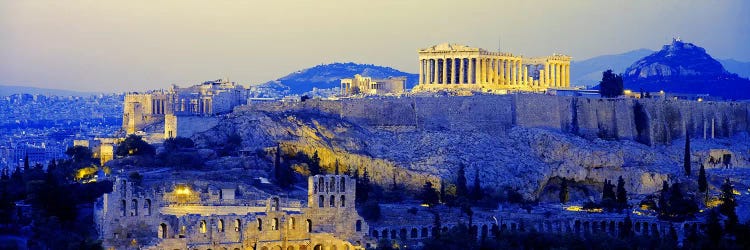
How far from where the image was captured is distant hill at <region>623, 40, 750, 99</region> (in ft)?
413

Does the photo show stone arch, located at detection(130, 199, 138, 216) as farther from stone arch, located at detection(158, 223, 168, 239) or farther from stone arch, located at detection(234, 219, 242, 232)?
stone arch, located at detection(234, 219, 242, 232)

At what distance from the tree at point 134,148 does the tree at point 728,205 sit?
2173 cm

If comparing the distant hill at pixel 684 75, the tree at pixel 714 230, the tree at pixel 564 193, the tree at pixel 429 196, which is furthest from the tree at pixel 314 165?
the distant hill at pixel 684 75

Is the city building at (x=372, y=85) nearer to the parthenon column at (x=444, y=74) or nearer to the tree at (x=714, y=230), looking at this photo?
the parthenon column at (x=444, y=74)

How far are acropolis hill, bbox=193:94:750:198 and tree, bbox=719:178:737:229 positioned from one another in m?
7.25

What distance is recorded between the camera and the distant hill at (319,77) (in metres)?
129

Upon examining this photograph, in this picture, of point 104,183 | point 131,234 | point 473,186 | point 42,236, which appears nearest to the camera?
point 131,234

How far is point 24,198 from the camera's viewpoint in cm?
5519

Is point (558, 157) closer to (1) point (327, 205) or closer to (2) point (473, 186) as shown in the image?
(2) point (473, 186)

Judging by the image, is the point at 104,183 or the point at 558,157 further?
the point at 558,157

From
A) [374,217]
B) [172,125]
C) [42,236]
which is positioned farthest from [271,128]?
[42,236]

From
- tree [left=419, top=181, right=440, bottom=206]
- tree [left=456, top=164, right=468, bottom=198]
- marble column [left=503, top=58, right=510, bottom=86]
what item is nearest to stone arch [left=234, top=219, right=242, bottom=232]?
tree [left=419, top=181, right=440, bottom=206]

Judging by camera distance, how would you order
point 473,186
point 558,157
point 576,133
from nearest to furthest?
point 473,186
point 558,157
point 576,133

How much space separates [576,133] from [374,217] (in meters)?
24.4
